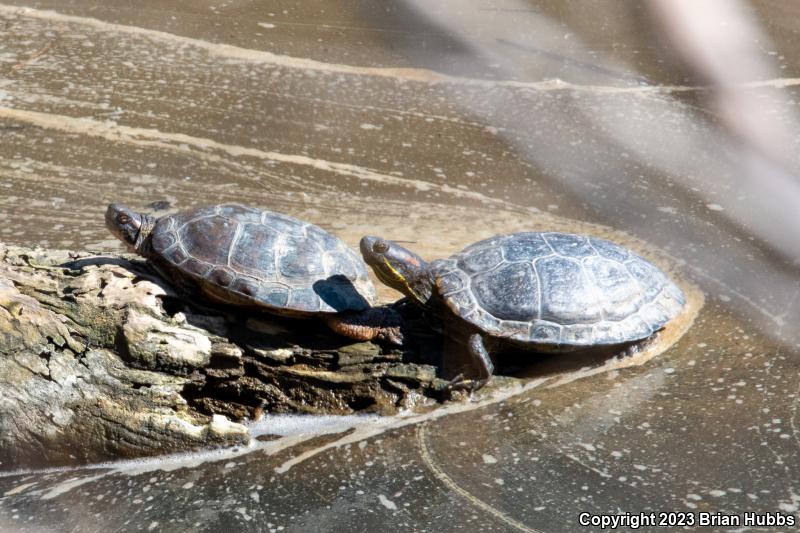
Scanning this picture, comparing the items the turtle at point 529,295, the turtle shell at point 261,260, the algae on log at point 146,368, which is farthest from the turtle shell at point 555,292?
the turtle shell at point 261,260

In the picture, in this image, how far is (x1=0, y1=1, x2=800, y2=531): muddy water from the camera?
365 cm

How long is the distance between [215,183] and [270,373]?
2.51 metres

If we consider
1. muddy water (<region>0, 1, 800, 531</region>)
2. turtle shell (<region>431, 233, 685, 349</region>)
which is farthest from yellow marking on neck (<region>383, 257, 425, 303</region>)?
A: muddy water (<region>0, 1, 800, 531</region>)

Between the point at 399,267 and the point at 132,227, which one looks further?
the point at 132,227

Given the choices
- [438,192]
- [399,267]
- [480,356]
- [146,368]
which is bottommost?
[146,368]

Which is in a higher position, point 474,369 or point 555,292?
point 555,292

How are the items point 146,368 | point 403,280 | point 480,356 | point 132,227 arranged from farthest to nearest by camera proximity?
point 132,227 < point 403,280 < point 480,356 < point 146,368

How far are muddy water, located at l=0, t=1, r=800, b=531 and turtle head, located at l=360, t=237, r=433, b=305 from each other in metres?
0.66

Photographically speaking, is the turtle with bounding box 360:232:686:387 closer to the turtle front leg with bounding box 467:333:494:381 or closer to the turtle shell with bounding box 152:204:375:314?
the turtle front leg with bounding box 467:333:494:381

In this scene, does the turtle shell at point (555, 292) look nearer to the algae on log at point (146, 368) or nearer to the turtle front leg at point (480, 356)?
the turtle front leg at point (480, 356)

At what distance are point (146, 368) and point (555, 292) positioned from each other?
2.00 meters

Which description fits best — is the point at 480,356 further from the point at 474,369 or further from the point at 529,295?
the point at 529,295

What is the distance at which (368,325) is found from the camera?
14.2ft

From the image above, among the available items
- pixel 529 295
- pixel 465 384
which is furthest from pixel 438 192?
pixel 465 384
